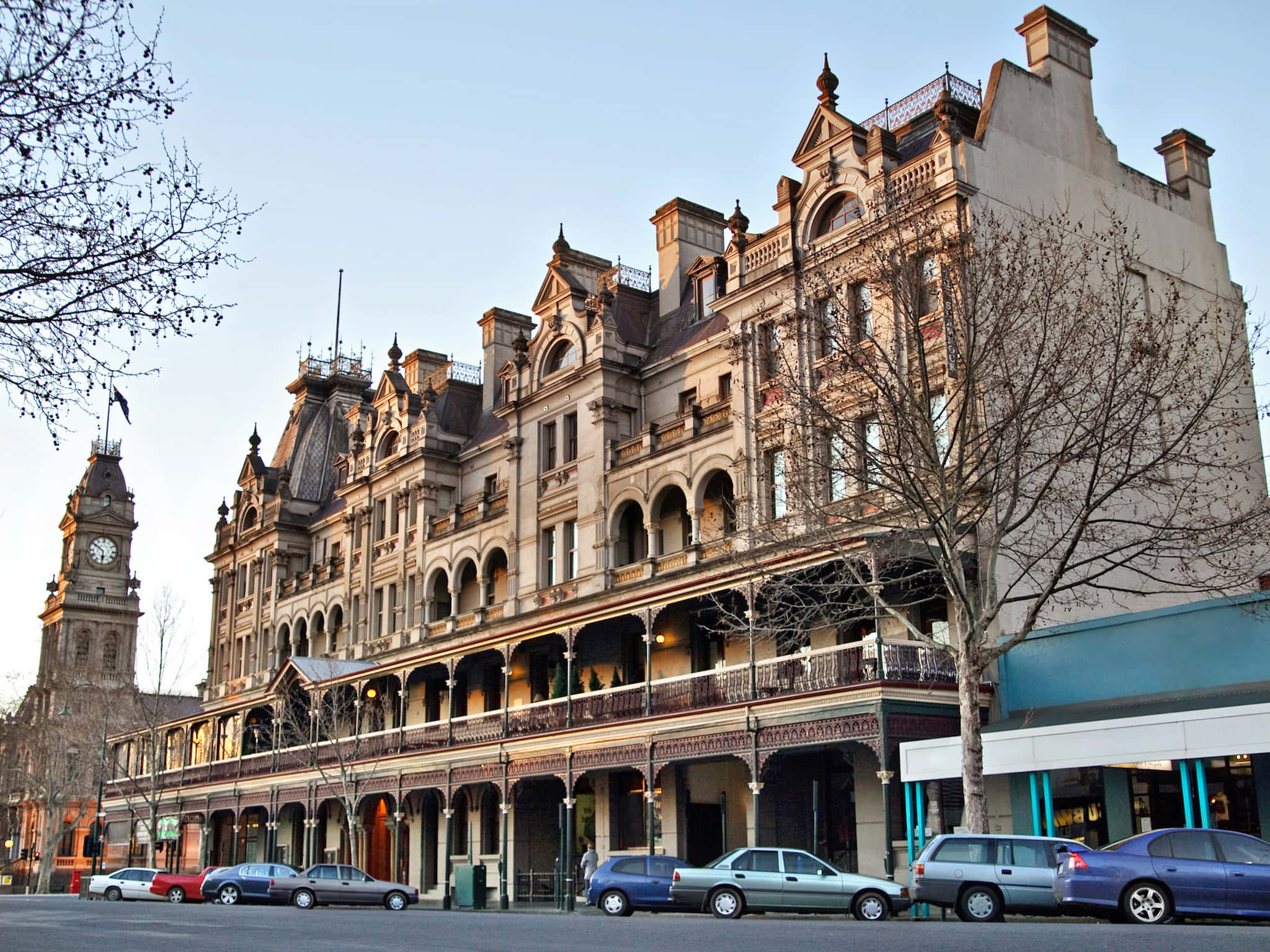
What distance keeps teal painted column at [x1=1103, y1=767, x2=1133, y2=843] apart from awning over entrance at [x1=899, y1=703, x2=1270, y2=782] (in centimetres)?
127

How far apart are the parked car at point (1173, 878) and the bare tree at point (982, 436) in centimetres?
479

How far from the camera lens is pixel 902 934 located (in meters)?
14.6

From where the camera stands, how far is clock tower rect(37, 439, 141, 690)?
9144 centimetres

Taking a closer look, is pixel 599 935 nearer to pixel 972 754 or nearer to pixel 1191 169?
pixel 972 754

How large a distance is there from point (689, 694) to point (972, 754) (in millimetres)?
8922

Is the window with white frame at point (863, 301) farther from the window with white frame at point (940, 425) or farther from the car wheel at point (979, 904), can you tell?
the car wheel at point (979, 904)

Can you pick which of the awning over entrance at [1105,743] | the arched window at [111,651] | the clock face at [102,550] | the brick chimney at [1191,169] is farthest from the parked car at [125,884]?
the clock face at [102,550]

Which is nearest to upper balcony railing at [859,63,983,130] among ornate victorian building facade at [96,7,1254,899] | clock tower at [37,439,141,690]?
ornate victorian building facade at [96,7,1254,899]

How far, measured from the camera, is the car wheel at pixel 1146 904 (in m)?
16.3

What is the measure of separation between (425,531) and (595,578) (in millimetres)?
11691

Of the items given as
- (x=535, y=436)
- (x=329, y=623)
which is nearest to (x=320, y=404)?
(x=329, y=623)

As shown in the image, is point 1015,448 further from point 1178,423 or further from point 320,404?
point 320,404

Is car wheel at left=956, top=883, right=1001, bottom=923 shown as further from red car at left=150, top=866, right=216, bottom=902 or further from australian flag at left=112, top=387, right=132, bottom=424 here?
red car at left=150, top=866, right=216, bottom=902

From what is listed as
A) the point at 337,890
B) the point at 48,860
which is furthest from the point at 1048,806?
the point at 48,860
